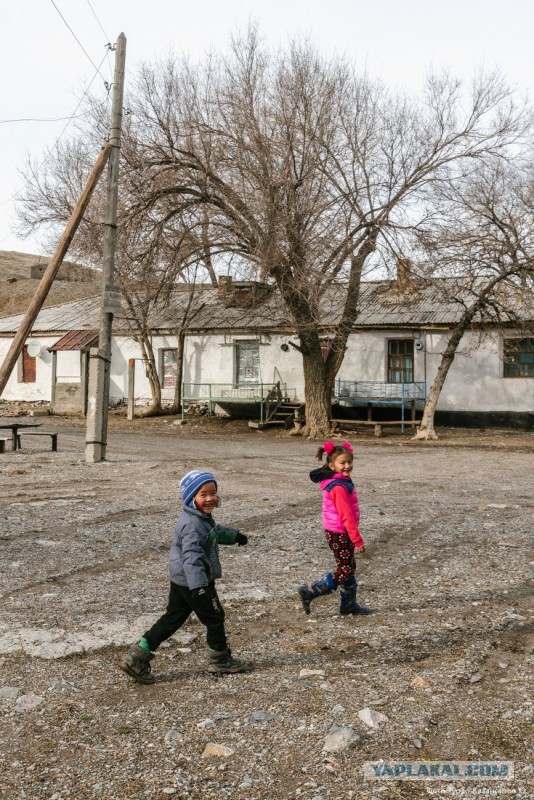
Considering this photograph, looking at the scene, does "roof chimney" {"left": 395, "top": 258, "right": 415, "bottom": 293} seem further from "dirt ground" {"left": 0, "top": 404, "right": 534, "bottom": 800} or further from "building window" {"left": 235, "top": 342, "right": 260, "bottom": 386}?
"dirt ground" {"left": 0, "top": 404, "right": 534, "bottom": 800}

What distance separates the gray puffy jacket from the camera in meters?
4.54

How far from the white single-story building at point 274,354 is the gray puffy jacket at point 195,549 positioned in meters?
17.8

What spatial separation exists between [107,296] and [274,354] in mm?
16348

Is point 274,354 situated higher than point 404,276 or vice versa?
point 404,276

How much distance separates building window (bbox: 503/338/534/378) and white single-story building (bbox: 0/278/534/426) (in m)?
0.03

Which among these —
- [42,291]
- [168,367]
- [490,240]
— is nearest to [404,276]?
[490,240]

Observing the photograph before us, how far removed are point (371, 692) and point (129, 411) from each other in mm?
27041

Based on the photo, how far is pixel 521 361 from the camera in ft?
91.1

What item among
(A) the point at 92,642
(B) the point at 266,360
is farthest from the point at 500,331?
(A) the point at 92,642

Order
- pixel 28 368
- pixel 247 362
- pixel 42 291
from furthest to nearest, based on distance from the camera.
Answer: pixel 28 368 → pixel 247 362 → pixel 42 291

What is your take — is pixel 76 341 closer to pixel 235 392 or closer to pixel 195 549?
pixel 235 392

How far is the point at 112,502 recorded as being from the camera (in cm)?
1115

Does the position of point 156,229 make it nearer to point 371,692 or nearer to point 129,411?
point 129,411

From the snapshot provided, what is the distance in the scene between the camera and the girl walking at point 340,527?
18.9ft
